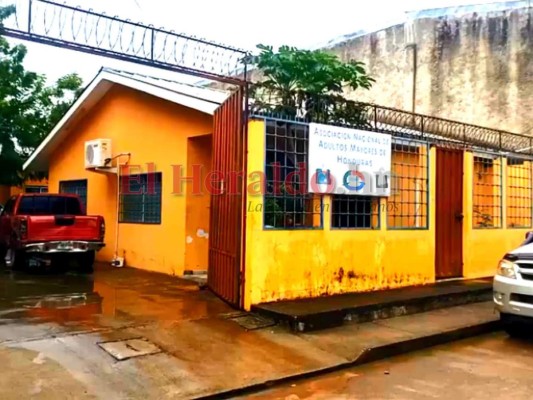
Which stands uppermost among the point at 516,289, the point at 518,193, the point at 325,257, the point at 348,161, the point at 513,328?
the point at 348,161

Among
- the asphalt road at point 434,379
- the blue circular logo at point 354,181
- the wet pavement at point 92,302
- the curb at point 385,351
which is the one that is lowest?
the asphalt road at point 434,379

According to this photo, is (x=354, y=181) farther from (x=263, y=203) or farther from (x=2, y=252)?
(x=2, y=252)

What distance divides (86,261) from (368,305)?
6574 mm

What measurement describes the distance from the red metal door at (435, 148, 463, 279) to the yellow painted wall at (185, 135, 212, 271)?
14.7 feet

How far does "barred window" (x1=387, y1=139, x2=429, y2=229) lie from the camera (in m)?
9.13

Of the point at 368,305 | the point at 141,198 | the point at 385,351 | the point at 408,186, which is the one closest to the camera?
the point at 385,351

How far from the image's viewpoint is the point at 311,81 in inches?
361

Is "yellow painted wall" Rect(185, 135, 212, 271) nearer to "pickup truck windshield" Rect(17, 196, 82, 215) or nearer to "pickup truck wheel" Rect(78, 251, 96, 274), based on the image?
"pickup truck wheel" Rect(78, 251, 96, 274)

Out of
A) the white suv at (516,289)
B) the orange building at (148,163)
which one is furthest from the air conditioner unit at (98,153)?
the white suv at (516,289)

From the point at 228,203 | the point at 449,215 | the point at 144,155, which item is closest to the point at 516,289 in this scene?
the point at 449,215

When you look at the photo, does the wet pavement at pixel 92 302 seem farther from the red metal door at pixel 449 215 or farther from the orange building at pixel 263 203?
the red metal door at pixel 449 215

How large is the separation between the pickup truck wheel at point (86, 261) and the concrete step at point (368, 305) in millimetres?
5382

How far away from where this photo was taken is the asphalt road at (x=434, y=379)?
15.8 ft

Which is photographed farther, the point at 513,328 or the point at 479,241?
the point at 479,241
